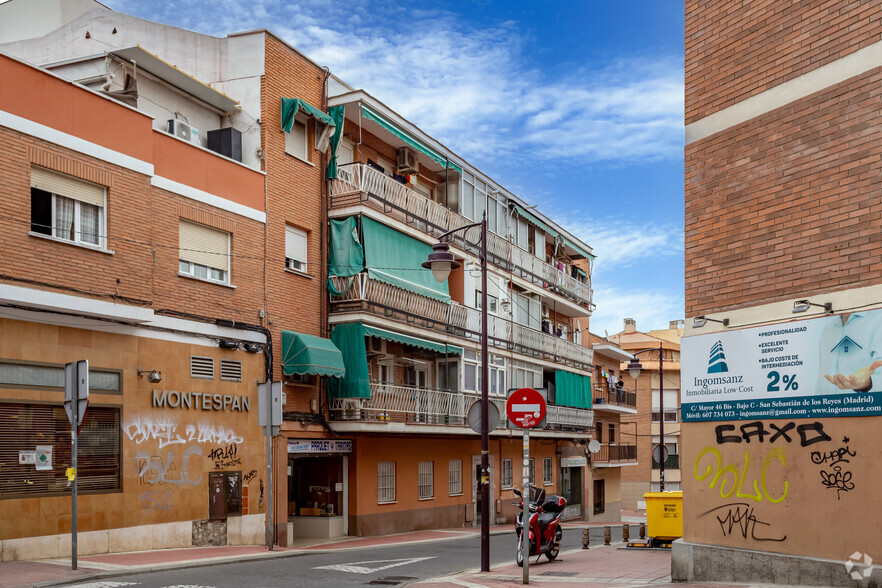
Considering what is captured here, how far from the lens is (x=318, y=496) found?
2512 cm

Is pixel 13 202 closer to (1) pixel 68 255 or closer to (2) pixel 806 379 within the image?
(1) pixel 68 255

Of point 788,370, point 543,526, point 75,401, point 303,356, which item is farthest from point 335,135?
Answer: point 788,370

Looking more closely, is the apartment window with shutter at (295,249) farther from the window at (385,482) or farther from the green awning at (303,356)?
the window at (385,482)

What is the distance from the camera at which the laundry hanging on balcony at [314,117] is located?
905 inches

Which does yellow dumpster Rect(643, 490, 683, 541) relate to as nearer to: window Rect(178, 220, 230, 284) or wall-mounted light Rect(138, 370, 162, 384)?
wall-mounted light Rect(138, 370, 162, 384)

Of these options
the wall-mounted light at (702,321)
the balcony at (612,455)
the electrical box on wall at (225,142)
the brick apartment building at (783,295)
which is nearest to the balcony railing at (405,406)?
the electrical box on wall at (225,142)

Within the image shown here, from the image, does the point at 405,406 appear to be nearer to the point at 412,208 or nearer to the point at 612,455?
the point at 412,208

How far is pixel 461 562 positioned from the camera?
690 inches

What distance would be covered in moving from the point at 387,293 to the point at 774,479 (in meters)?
14.8

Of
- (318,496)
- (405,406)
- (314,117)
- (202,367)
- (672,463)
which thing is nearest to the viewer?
(202,367)

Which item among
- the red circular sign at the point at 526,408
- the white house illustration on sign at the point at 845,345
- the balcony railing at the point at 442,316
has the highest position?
the balcony railing at the point at 442,316

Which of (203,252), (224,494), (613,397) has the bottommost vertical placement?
(224,494)

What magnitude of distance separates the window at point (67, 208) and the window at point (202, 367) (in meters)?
3.40

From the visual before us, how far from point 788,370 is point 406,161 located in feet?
61.3
